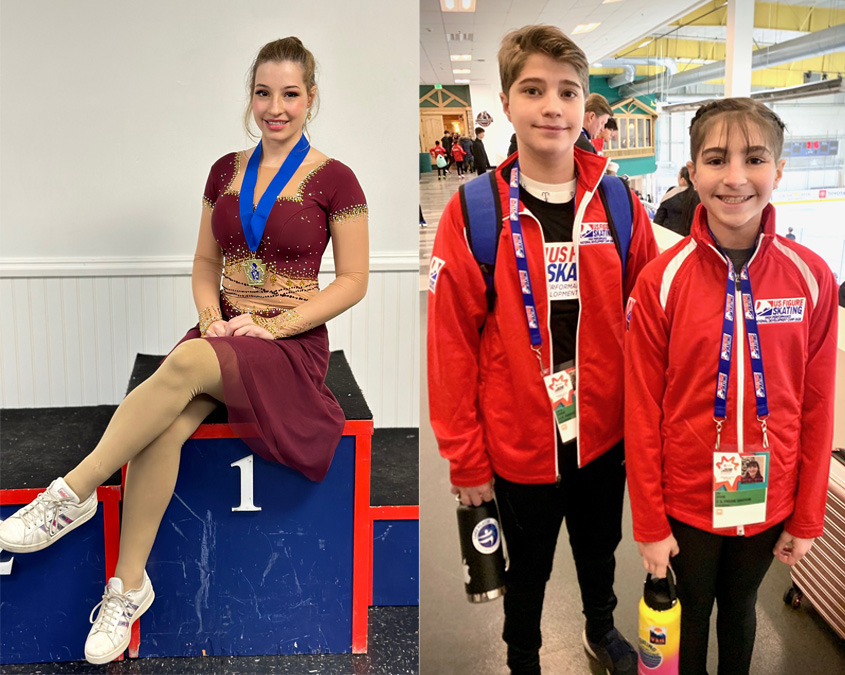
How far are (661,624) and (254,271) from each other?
4.01 ft

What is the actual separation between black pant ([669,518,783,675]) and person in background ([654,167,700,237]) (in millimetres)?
570

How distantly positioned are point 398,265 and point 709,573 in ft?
3.55

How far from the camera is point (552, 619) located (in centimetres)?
159

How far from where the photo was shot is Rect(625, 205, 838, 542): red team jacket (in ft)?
4.14

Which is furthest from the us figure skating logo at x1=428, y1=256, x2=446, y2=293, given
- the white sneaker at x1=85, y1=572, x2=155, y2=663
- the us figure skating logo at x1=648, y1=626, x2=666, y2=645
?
the white sneaker at x1=85, y1=572, x2=155, y2=663

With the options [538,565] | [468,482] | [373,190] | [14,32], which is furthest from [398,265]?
[14,32]

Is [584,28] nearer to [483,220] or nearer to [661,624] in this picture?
[483,220]

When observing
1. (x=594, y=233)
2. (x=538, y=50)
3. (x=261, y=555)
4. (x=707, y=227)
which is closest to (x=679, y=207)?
(x=707, y=227)

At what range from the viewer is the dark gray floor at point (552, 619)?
1565 mm

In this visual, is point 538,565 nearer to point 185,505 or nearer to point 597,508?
point 597,508

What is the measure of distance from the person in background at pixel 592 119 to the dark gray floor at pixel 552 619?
81 cm

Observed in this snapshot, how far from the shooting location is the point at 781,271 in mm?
1260

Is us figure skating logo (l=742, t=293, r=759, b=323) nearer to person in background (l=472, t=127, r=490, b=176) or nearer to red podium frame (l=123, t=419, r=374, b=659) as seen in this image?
person in background (l=472, t=127, r=490, b=176)

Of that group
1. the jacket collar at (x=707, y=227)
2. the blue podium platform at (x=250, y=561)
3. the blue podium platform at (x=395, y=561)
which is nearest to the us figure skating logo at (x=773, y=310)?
the jacket collar at (x=707, y=227)
